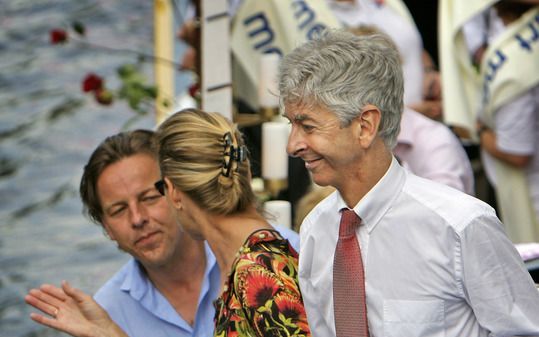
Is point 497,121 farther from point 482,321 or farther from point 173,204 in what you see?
point 482,321

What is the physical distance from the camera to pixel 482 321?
7.41ft

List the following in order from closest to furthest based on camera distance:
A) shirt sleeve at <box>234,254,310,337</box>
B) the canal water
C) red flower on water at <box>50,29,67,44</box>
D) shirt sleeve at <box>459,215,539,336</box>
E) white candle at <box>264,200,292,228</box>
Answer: shirt sleeve at <box>459,215,539,336</box> → shirt sleeve at <box>234,254,310,337</box> → white candle at <box>264,200,292,228</box> → red flower on water at <box>50,29,67,44</box> → the canal water

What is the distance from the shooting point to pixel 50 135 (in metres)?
7.88

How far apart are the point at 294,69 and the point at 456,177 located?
2349 millimetres

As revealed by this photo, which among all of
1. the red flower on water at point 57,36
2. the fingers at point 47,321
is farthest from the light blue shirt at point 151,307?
the red flower on water at point 57,36

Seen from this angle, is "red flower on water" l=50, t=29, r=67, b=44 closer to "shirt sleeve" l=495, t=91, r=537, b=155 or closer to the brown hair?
the brown hair

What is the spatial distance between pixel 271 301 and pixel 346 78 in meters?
0.58

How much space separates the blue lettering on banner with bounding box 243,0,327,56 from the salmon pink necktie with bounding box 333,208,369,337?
8.52 ft

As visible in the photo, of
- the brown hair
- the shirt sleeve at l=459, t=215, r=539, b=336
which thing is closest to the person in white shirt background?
the shirt sleeve at l=459, t=215, r=539, b=336

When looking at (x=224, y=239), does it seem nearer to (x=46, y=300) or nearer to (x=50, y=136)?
(x=46, y=300)

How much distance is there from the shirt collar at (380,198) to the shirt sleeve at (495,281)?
21 cm

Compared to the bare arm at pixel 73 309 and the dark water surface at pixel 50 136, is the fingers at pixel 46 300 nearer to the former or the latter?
the bare arm at pixel 73 309

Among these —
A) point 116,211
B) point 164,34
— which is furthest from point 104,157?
point 164,34

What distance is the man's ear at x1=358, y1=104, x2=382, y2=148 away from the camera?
7.61 ft
